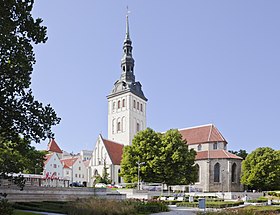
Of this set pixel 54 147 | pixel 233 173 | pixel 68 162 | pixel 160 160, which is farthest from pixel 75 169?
pixel 160 160

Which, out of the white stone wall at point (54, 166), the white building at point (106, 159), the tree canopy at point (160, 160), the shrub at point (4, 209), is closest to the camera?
the shrub at point (4, 209)

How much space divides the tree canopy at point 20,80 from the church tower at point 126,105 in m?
65.3

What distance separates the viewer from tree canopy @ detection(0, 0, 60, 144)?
1125cm

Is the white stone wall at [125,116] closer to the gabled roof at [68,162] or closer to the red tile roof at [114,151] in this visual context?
the red tile roof at [114,151]

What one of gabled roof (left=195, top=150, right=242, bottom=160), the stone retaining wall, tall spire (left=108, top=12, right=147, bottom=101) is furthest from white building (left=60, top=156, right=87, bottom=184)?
the stone retaining wall

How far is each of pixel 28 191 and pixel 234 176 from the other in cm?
4465

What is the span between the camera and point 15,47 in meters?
11.3

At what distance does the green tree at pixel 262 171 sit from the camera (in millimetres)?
60438

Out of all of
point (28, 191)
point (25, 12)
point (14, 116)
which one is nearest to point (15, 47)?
point (25, 12)

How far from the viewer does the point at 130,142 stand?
77000 millimetres

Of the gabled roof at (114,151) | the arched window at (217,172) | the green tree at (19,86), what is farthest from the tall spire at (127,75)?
the green tree at (19,86)

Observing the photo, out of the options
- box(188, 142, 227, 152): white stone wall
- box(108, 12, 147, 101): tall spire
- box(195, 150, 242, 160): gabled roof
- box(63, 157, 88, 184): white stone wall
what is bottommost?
box(63, 157, 88, 184): white stone wall

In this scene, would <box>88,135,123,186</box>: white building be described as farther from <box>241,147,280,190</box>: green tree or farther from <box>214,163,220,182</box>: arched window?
<box>241,147,280,190</box>: green tree

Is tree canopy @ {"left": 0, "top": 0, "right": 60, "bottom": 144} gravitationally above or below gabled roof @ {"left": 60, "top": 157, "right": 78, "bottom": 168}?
above
